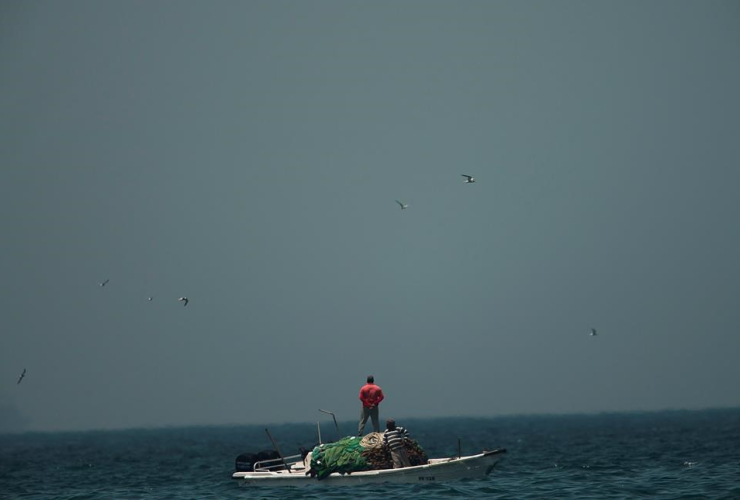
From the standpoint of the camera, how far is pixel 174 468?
57.6m

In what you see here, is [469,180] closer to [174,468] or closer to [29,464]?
[174,468]

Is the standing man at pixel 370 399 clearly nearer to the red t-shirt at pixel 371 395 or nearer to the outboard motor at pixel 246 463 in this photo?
the red t-shirt at pixel 371 395

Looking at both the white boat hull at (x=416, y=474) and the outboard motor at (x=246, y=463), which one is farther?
the outboard motor at (x=246, y=463)

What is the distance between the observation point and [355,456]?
36.5 m

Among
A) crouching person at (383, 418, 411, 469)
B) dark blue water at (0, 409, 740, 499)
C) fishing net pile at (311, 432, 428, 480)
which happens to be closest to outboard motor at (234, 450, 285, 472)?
dark blue water at (0, 409, 740, 499)

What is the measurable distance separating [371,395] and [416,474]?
11.2 feet

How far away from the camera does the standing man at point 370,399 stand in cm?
3684

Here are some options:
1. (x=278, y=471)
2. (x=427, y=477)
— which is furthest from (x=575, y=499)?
(x=278, y=471)

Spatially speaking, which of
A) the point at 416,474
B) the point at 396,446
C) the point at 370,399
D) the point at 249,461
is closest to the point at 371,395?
the point at 370,399

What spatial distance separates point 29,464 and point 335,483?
142 ft

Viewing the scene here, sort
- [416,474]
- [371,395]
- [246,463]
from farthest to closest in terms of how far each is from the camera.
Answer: [246,463] < [371,395] < [416,474]

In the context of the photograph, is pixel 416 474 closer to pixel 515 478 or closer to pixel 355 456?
pixel 355 456

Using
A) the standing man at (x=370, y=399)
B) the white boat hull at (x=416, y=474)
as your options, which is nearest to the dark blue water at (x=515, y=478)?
the white boat hull at (x=416, y=474)

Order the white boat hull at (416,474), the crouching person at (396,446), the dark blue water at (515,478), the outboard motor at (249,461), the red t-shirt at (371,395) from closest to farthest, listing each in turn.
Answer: the dark blue water at (515,478) → the white boat hull at (416,474) → the crouching person at (396,446) → the red t-shirt at (371,395) → the outboard motor at (249,461)
